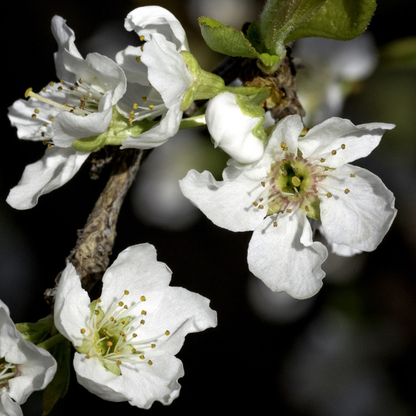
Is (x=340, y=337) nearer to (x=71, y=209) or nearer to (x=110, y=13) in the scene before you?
(x=71, y=209)

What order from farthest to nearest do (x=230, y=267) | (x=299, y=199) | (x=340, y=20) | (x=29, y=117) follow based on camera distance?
(x=230, y=267), (x=29, y=117), (x=299, y=199), (x=340, y=20)

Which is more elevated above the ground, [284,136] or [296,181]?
[284,136]

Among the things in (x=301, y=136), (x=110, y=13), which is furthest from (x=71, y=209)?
(x=301, y=136)

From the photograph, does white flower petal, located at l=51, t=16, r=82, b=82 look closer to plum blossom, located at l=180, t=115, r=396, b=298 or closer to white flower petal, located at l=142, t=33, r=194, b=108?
white flower petal, located at l=142, t=33, r=194, b=108

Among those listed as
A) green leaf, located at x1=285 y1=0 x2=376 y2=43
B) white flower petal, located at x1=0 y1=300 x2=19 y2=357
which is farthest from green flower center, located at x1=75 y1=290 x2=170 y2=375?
green leaf, located at x1=285 y1=0 x2=376 y2=43

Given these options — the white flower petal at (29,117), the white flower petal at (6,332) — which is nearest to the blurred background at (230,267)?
the white flower petal at (29,117)

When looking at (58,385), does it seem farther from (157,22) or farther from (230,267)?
(230,267)

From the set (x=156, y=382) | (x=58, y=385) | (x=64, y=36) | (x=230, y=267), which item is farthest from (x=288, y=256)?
(x=230, y=267)

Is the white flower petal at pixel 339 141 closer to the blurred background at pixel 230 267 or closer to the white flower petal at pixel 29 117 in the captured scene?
the white flower petal at pixel 29 117
